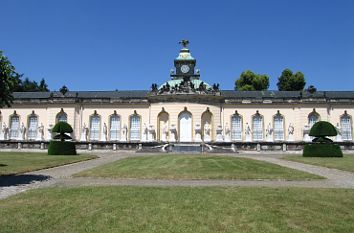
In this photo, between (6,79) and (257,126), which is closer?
(6,79)

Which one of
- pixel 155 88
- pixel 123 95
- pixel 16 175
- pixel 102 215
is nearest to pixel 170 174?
pixel 16 175

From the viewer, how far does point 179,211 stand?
25.3ft

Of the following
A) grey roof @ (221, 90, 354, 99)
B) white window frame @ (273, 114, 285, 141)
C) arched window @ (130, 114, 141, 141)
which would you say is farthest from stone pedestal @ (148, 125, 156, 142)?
white window frame @ (273, 114, 285, 141)

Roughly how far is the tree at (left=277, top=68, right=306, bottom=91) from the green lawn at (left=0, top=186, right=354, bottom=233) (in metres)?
56.6

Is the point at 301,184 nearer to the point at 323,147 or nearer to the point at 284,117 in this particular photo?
the point at 323,147

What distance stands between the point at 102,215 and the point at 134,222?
92 centimetres

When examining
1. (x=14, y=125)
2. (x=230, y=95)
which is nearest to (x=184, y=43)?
(x=230, y=95)

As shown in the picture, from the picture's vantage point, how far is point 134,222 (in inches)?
270

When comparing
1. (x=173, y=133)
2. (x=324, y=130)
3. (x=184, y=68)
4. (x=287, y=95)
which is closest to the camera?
(x=324, y=130)

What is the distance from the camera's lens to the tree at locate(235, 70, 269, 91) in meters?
65.1

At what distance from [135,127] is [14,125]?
1742 centimetres

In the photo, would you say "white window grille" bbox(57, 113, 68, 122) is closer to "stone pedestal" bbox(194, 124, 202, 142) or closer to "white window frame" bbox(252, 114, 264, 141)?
"stone pedestal" bbox(194, 124, 202, 142)

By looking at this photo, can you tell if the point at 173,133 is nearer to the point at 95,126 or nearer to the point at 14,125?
the point at 95,126

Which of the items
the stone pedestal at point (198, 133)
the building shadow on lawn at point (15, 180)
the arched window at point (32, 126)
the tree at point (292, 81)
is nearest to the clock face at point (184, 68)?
the stone pedestal at point (198, 133)
